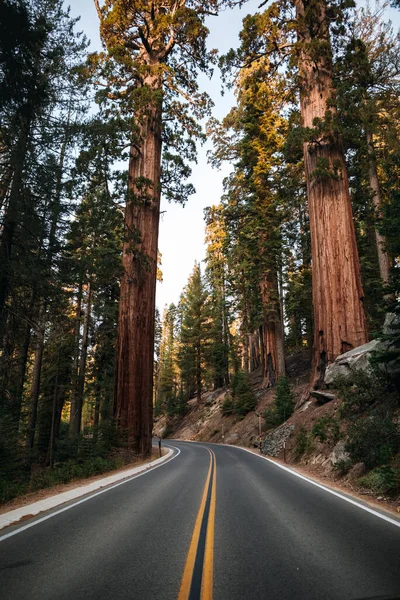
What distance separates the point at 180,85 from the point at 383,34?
37.5 ft

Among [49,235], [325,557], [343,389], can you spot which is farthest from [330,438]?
[49,235]

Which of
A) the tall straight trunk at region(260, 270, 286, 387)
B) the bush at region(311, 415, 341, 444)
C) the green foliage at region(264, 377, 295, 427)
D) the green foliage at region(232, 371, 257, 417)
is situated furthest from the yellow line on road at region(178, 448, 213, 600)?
the green foliage at region(232, 371, 257, 417)

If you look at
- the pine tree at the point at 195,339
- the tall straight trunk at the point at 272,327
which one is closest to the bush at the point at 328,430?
the tall straight trunk at the point at 272,327

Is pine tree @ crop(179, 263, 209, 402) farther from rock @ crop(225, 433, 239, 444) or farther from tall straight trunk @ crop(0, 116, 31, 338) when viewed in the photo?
tall straight trunk @ crop(0, 116, 31, 338)

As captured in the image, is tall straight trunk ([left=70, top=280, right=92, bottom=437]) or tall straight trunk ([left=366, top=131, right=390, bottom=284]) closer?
tall straight trunk ([left=366, top=131, right=390, bottom=284])

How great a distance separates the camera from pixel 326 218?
14.5 metres

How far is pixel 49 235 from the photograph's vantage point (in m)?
10.5

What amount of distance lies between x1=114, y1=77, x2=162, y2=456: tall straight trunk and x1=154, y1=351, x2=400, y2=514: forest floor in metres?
6.92

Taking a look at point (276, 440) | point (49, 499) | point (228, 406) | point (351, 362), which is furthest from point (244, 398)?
point (49, 499)

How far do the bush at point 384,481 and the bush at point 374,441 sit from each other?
0.54 metres

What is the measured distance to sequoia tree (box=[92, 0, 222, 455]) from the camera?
14680 mm

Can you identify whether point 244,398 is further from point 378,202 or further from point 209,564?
point 209,564

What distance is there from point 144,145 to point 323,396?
1446cm

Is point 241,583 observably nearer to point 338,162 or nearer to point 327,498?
point 327,498
